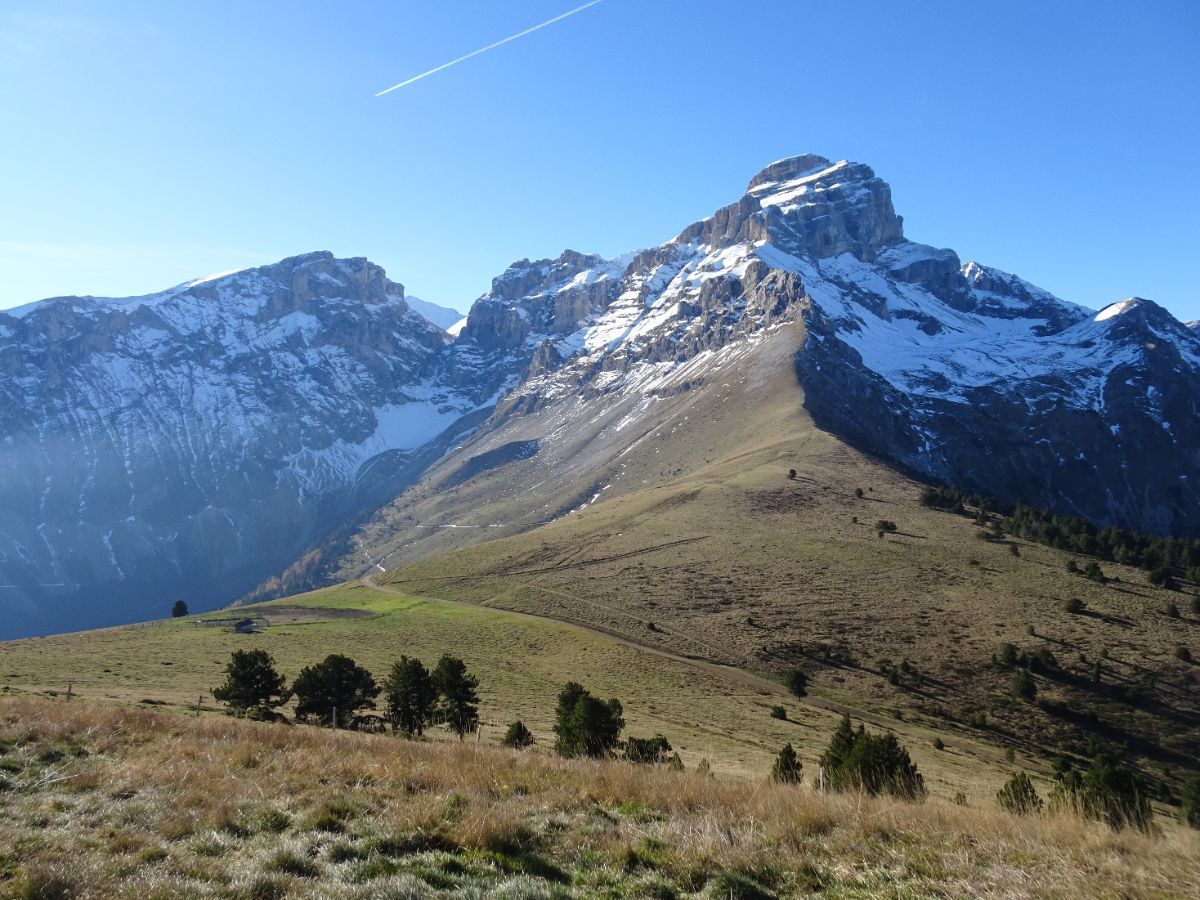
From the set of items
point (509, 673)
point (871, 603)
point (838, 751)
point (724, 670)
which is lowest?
point (724, 670)

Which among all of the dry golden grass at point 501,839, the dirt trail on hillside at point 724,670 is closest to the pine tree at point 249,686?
the dry golden grass at point 501,839

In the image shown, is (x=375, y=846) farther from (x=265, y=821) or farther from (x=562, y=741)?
(x=562, y=741)

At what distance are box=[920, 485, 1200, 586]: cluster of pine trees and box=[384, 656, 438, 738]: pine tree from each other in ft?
303

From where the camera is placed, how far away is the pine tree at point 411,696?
4112 centimetres

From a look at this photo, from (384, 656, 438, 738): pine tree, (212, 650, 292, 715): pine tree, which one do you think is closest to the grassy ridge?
(212, 650, 292, 715): pine tree

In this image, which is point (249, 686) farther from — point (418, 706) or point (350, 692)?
point (418, 706)

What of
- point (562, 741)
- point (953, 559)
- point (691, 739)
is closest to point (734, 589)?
point (953, 559)

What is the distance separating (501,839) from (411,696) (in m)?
34.0

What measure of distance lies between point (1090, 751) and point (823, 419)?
472 feet

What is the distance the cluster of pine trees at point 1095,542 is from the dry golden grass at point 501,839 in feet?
346

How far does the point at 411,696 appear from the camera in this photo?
4166 centimetres

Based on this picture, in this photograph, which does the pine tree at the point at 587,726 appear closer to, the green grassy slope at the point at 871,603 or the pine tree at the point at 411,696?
the pine tree at the point at 411,696

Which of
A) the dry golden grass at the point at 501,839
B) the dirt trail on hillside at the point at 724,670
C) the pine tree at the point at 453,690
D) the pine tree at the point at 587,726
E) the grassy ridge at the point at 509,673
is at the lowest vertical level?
the dirt trail on hillside at the point at 724,670

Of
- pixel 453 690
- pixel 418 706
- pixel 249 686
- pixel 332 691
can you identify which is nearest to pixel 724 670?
pixel 453 690
